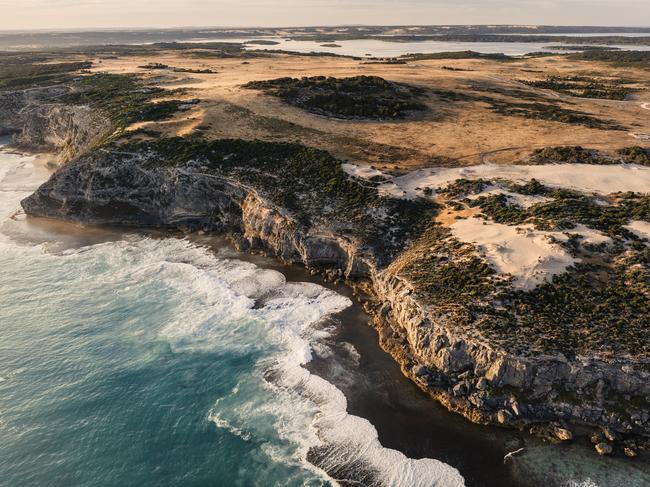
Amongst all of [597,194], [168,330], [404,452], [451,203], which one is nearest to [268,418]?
[404,452]

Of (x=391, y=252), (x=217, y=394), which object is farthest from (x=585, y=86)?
(x=217, y=394)

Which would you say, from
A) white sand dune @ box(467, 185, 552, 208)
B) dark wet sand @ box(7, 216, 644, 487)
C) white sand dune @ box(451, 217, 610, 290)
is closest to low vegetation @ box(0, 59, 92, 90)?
white sand dune @ box(467, 185, 552, 208)

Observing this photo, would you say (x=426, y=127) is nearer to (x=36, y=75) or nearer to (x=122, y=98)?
(x=122, y=98)

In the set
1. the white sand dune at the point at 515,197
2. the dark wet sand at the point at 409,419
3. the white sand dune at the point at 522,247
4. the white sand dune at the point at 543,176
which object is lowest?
the dark wet sand at the point at 409,419

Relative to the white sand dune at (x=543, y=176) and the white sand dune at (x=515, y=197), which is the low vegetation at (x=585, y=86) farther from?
the white sand dune at (x=515, y=197)

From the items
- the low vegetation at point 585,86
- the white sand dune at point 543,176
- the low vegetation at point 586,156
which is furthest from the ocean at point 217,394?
the low vegetation at point 585,86

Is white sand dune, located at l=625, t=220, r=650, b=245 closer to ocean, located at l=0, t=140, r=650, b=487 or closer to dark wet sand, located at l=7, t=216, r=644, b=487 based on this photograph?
dark wet sand, located at l=7, t=216, r=644, b=487
